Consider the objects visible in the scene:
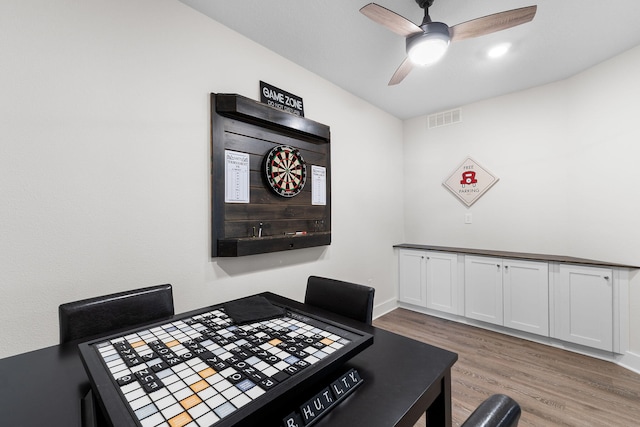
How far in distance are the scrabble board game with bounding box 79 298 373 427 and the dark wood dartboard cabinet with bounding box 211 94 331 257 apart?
0.91 meters

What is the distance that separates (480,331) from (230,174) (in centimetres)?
312

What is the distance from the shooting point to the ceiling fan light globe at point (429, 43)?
1.71m

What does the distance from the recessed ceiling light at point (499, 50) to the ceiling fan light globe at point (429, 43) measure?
90 cm

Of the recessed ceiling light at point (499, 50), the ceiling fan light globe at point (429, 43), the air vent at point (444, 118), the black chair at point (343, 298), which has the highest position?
the recessed ceiling light at point (499, 50)

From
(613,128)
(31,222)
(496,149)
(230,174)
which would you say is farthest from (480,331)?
(31,222)

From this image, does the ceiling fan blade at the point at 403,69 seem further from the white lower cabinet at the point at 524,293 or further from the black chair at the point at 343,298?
the white lower cabinet at the point at 524,293

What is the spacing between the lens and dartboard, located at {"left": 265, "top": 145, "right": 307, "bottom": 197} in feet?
7.45

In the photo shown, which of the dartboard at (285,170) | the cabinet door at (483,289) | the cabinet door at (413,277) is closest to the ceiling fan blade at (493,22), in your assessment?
the dartboard at (285,170)

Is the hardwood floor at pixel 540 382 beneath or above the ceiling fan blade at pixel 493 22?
beneath

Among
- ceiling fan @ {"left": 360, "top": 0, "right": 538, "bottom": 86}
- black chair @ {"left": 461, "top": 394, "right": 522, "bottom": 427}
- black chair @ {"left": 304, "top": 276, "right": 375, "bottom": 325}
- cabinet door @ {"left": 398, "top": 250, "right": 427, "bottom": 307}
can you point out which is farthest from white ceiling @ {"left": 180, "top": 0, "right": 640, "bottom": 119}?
black chair @ {"left": 461, "top": 394, "right": 522, "bottom": 427}

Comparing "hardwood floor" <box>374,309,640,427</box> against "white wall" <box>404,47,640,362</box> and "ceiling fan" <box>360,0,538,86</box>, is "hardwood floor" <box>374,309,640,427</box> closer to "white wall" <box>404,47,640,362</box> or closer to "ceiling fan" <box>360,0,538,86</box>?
"white wall" <box>404,47,640,362</box>

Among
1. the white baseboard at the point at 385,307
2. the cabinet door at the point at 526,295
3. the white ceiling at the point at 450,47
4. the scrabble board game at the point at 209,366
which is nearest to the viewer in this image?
the scrabble board game at the point at 209,366

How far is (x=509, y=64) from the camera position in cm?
260

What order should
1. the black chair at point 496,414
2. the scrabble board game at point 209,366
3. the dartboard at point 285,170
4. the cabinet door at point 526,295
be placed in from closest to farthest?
the black chair at point 496,414 < the scrabble board game at point 209,366 < the dartboard at point 285,170 < the cabinet door at point 526,295
